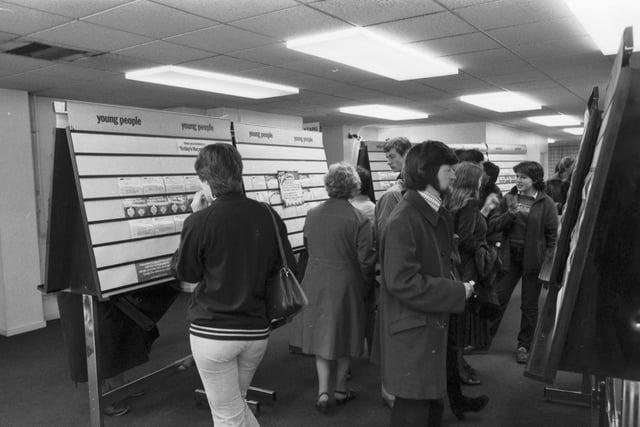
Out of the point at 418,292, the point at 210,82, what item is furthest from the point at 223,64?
the point at 418,292

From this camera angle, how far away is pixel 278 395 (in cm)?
359

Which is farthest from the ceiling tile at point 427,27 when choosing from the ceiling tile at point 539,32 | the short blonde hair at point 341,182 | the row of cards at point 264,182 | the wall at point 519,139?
the wall at point 519,139

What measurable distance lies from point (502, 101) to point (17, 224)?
627cm

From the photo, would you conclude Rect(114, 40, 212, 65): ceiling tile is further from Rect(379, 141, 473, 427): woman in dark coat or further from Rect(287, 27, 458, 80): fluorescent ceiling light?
Answer: Rect(379, 141, 473, 427): woman in dark coat

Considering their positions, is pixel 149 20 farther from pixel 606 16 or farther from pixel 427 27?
pixel 606 16

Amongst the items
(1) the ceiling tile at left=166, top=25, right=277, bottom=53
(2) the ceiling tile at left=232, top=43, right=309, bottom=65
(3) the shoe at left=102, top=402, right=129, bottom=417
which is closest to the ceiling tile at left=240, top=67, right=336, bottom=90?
(2) the ceiling tile at left=232, top=43, right=309, bottom=65

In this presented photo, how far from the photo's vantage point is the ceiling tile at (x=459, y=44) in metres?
3.84

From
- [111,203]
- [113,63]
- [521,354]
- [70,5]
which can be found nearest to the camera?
[111,203]

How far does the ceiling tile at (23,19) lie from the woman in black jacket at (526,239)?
3.33m

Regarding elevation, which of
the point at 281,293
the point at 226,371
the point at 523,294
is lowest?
the point at 523,294

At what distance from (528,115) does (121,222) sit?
8150mm

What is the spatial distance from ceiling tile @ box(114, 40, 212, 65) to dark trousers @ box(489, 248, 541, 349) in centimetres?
298

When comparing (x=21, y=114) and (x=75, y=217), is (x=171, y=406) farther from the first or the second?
(x=21, y=114)

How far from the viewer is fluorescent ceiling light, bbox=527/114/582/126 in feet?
31.7
